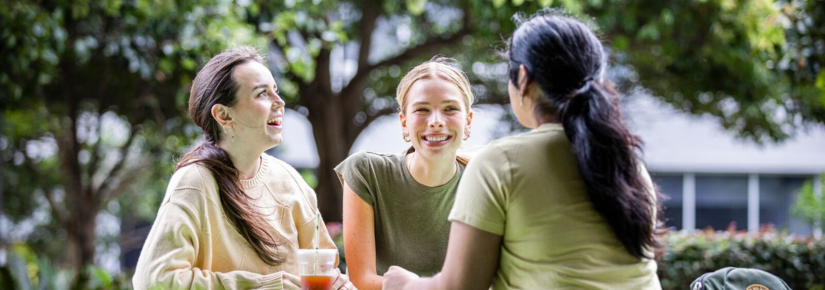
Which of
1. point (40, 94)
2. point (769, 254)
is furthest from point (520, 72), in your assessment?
point (40, 94)

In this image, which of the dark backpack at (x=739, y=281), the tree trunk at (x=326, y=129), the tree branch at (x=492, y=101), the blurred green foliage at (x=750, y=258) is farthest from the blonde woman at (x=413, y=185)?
the tree branch at (x=492, y=101)

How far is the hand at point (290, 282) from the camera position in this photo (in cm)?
254

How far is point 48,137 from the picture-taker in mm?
14547

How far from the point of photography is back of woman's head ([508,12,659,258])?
1.97 metres

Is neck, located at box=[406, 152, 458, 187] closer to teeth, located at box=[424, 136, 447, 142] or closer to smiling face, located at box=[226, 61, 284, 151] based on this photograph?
teeth, located at box=[424, 136, 447, 142]

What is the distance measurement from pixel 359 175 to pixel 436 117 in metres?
0.35

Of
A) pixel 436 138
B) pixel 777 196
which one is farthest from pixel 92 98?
pixel 777 196

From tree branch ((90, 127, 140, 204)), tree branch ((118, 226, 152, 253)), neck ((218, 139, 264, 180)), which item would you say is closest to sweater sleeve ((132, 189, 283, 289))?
neck ((218, 139, 264, 180))

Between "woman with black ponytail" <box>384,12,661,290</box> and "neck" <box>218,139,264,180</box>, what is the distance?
987 millimetres

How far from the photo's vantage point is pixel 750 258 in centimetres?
665

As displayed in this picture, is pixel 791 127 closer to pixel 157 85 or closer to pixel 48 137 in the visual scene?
pixel 157 85

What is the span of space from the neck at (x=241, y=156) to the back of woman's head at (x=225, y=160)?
0.02 meters

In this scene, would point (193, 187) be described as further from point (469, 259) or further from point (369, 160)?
point (469, 259)

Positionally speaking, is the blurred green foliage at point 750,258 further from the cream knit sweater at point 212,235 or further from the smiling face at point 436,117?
the cream knit sweater at point 212,235
